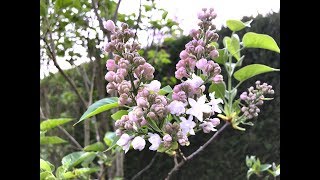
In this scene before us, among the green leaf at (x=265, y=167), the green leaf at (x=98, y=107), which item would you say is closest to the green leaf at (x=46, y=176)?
the green leaf at (x=98, y=107)

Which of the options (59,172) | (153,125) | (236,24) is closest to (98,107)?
(153,125)

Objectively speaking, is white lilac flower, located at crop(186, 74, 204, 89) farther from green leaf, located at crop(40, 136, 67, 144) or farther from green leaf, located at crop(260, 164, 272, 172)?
green leaf, located at crop(260, 164, 272, 172)

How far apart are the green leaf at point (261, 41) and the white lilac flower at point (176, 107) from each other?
32 centimetres

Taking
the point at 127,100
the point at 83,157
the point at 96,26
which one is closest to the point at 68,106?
the point at 96,26

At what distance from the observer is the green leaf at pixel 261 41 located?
75cm

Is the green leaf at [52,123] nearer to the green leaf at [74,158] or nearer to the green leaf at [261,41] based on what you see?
the green leaf at [74,158]

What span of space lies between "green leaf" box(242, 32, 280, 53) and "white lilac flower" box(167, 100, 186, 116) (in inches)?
12.5

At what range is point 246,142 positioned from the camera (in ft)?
10.3

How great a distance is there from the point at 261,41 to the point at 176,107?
34cm

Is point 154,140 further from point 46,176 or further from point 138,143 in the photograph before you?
point 46,176
